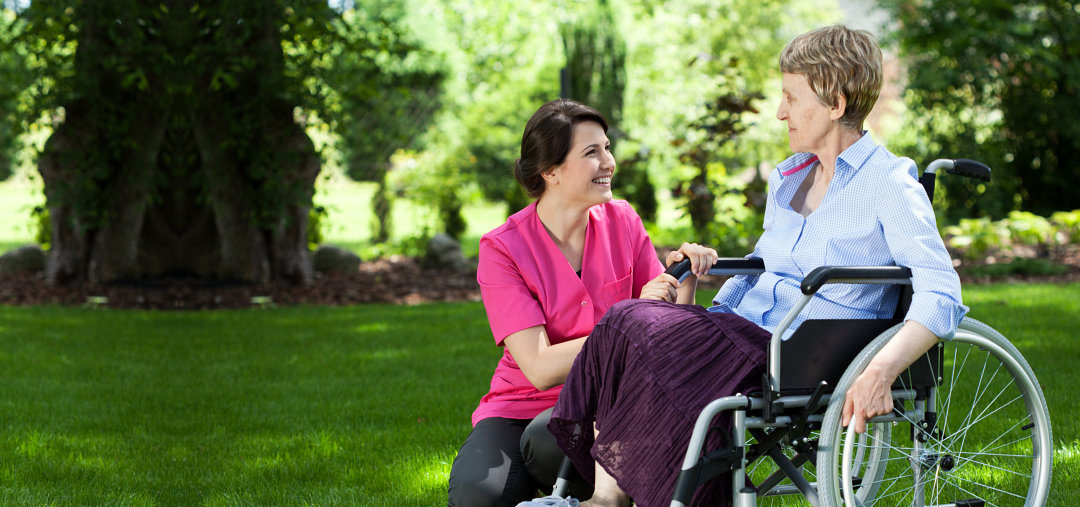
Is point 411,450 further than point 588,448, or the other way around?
→ point 411,450

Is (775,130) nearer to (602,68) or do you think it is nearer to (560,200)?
(602,68)

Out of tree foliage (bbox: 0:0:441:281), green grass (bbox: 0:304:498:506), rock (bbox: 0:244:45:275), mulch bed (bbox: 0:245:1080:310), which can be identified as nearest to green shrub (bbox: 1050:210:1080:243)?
mulch bed (bbox: 0:245:1080:310)

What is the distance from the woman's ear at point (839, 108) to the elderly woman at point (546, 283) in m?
0.45

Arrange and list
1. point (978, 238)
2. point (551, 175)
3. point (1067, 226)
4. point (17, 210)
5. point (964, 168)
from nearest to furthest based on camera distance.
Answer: point (964, 168)
point (551, 175)
point (17, 210)
point (978, 238)
point (1067, 226)

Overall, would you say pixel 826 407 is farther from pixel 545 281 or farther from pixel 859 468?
pixel 545 281

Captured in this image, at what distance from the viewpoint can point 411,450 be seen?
3584mm

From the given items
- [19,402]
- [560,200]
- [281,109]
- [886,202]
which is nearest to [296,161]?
[281,109]

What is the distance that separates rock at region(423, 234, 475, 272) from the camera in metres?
9.73

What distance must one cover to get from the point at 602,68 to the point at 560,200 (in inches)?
485

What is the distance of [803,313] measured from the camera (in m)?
2.15

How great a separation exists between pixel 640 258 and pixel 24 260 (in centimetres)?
844

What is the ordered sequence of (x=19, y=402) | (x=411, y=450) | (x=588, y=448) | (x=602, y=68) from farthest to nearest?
(x=602, y=68), (x=19, y=402), (x=411, y=450), (x=588, y=448)

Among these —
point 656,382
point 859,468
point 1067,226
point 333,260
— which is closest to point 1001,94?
point 1067,226

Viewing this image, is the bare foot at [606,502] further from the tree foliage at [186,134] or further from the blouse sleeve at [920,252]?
the tree foliage at [186,134]
